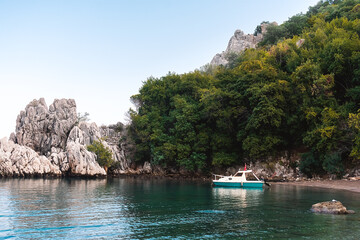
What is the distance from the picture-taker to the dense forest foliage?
49.4 m

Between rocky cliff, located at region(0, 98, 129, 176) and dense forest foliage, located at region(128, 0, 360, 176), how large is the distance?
41.5 feet

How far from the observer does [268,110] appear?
54.1 metres

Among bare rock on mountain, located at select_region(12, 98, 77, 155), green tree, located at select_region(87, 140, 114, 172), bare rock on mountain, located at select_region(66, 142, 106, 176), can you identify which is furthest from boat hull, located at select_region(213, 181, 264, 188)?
bare rock on mountain, located at select_region(12, 98, 77, 155)

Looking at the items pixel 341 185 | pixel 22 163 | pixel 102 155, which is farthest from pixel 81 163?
pixel 341 185

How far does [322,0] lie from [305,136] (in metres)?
82.3

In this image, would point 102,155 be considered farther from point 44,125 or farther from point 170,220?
point 170,220

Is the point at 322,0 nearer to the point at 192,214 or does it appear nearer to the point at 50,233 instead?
the point at 192,214

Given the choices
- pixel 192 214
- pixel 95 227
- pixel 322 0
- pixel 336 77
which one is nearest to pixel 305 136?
pixel 336 77

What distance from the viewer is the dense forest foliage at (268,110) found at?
49406 mm

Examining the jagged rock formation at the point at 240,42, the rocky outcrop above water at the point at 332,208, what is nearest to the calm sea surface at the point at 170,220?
the rocky outcrop above water at the point at 332,208

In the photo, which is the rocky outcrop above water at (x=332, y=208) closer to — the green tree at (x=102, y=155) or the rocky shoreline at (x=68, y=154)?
the rocky shoreline at (x=68, y=154)

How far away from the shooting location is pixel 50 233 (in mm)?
17812

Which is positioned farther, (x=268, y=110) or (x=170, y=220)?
(x=268, y=110)

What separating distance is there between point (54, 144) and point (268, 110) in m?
59.4
